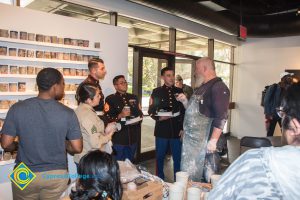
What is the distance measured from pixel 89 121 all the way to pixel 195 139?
966 mm

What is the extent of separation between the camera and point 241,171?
0.73 meters

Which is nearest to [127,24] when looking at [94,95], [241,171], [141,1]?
[141,1]

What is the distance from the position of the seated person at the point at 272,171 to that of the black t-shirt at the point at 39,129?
1253 millimetres

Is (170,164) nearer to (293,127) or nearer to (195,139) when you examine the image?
(195,139)

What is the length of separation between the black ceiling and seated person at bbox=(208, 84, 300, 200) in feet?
14.0

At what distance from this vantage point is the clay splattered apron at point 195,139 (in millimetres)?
2350

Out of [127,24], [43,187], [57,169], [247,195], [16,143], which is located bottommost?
[43,187]

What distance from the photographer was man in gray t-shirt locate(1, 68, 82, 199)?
171 centimetres

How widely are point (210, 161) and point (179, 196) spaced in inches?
43.2

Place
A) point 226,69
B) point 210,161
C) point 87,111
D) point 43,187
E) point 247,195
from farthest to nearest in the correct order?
point 226,69 < point 210,161 < point 87,111 < point 43,187 < point 247,195

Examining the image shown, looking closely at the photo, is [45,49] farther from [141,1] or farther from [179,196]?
[179,196]

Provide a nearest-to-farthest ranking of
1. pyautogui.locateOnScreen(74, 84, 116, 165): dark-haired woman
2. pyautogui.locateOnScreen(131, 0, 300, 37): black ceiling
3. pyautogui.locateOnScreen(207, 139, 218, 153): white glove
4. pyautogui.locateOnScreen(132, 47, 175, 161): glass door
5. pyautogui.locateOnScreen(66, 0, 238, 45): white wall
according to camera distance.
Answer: pyautogui.locateOnScreen(74, 84, 116, 165): dark-haired woman, pyautogui.locateOnScreen(207, 139, 218, 153): white glove, pyautogui.locateOnScreen(66, 0, 238, 45): white wall, pyautogui.locateOnScreen(132, 47, 175, 161): glass door, pyautogui.locateOnScreen(131, 0, 300, 37): black ceiling

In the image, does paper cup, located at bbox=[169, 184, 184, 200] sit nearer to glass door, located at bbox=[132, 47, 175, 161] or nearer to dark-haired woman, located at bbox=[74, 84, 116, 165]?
dark-haired woman, located at bbox=[74, 84, 116, 165]

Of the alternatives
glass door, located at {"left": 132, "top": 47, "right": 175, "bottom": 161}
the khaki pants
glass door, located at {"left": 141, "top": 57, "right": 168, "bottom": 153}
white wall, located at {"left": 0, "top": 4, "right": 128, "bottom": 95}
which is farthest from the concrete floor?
the khaki pants
